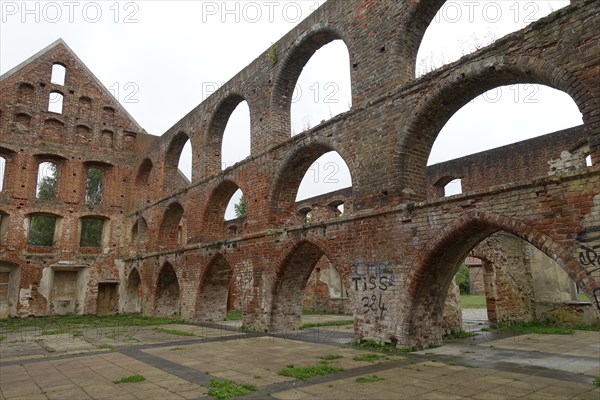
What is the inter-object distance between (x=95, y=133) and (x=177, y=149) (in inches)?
251

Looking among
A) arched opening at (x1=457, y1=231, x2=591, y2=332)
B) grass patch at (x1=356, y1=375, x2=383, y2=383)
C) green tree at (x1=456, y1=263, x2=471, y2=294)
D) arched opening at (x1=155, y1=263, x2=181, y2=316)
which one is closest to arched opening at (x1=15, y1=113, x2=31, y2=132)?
arched opening at (x1=155, y1=263, x2=181, y2=316)

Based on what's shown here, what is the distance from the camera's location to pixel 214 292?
53.0 feet

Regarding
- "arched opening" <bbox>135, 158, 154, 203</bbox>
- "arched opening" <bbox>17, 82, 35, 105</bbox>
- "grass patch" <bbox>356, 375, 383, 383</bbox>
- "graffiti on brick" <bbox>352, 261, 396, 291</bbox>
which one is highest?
"arched opening" <bbox>17, 82, 35, 105</bbox>

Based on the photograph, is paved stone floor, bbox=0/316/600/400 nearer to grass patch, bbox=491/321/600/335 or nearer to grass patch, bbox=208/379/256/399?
grass patch, bbox=208/379/256/399

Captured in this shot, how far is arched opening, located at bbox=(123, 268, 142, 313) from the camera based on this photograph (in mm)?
22531

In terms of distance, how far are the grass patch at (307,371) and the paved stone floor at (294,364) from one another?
0.14 metres

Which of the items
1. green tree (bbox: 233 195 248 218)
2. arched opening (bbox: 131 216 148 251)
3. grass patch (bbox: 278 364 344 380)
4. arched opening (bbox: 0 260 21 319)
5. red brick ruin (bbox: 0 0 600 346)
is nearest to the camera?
grass patch (bbox: 278 364 344 380)

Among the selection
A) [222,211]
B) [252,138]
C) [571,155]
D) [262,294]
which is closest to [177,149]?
[222,211]

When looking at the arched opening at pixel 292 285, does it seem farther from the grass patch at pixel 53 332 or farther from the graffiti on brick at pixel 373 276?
the grass patch at pixel 53 332

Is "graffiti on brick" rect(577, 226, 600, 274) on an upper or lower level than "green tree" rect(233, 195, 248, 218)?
lower

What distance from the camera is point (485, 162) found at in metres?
15.3

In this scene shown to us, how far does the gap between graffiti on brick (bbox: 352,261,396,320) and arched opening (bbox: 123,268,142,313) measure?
16.2 m

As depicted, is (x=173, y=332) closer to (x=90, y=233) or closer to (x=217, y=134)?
(x=217, y=134)

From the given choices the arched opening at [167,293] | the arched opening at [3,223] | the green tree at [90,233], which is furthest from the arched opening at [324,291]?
the green tree at [90,233]
